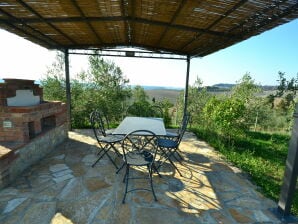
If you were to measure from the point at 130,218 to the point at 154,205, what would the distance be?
0.38m

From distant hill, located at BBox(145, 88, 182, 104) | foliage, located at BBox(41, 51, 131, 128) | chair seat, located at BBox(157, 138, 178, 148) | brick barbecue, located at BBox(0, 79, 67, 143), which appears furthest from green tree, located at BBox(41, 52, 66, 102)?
chair seat, located at BBox(157, 138, 178, 148)

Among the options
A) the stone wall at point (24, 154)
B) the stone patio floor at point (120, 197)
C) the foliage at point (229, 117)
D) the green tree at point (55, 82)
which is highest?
the green tree at point (55, 82)

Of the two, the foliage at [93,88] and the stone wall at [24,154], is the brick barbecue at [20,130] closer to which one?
the stone wall at [24,154]

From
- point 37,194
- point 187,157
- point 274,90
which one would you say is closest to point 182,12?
point 187,157

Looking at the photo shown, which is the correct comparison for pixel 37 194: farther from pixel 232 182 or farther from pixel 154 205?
pixel 232 182

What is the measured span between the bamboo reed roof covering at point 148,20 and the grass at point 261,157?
8.07 feet

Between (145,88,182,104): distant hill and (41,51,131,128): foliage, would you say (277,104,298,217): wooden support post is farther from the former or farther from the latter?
(145,88,182,104): distant hill

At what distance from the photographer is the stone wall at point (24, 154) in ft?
8.85

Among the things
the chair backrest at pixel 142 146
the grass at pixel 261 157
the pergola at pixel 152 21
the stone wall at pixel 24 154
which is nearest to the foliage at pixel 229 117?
the grass at pixel 261 157

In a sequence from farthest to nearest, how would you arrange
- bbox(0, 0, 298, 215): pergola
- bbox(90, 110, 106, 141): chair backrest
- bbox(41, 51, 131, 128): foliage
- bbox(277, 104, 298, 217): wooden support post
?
bbox(41, 51, 131, 128): foliage, bbox(90, 110, 106, 141): chair backrest, bbox(0, 0, 298, 215): pergola, bbox(277, 104, 298, 217): wooden support post

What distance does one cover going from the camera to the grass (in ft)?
10.1

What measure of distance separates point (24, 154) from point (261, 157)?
485 centimetres

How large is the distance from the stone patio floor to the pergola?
0.66m

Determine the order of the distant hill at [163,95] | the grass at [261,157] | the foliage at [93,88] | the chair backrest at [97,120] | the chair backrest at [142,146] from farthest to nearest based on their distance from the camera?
the distant hill at [163,95] < the foliage at [93,88] < the chair backrest at [97,120] < the grass at [261,157] < the chair backrest at [142,146]
